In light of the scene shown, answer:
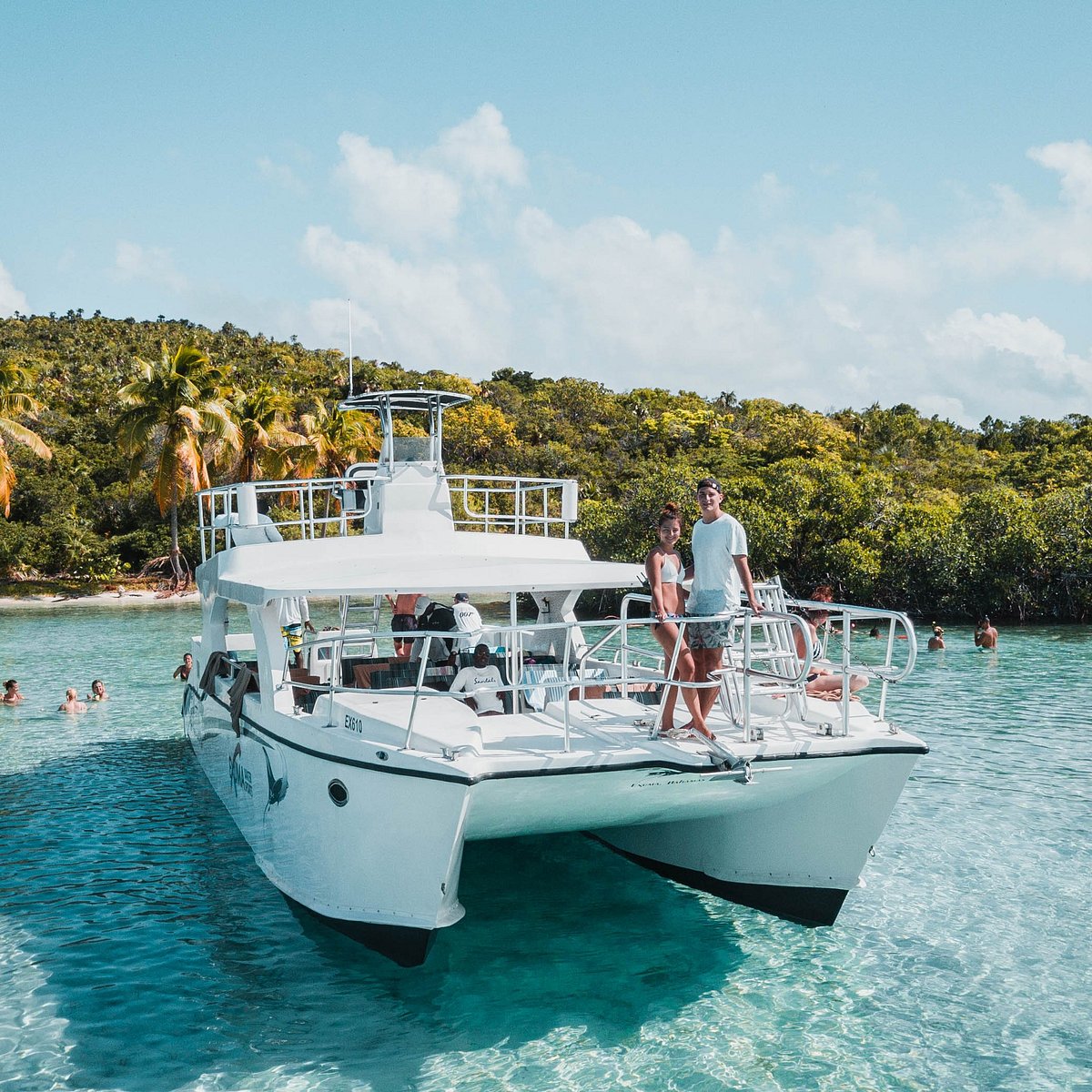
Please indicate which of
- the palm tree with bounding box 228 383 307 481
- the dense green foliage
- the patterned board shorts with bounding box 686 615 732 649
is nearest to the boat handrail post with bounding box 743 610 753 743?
the patterned board shorts with bounding box 686 615 732 649

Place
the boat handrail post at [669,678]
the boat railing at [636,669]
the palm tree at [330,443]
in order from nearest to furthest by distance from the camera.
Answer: the boat railing at [636,669], the boat handrail post at [669,678], the palm tree at [330,443]

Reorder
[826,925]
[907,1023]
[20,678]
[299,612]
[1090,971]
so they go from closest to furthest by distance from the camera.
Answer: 1. [907,1023]
2. [1090,971]
3. [826,925]
4. [299,612]
5. [20,678]

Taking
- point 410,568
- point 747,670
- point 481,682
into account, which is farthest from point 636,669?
point 410,568

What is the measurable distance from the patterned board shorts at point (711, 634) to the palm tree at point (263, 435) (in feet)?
110

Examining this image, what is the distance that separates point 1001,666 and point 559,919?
56.3ft

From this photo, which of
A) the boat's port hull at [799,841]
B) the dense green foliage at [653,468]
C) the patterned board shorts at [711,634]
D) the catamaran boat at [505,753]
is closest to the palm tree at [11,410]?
the dense green foliage at [653,468]

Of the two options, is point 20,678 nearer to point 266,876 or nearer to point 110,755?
point 110,755

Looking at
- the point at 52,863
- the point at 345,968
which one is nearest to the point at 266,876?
the point at 345,968

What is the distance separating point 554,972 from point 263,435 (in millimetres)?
34604

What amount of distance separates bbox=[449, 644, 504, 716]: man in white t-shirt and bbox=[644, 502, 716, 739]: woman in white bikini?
64.1 inches

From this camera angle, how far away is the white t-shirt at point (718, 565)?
707 centimetres

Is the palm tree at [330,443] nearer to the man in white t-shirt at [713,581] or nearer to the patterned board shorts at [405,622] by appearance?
the patterned board shorts at [405,622]

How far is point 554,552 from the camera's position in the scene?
397 inches

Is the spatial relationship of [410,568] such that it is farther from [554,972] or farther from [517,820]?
[554,972]
